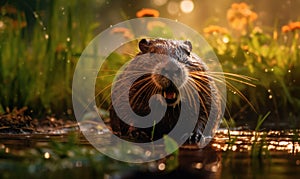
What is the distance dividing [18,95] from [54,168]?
3233 millimetres

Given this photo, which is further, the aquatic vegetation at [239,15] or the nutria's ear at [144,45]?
the aquatic vegetation at [239,15]

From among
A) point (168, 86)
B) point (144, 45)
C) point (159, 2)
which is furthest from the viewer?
point (159, 2)

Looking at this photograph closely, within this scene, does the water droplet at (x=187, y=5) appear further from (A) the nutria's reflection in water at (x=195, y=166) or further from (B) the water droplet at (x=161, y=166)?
(B) the water droplet at (x=161, y=166)

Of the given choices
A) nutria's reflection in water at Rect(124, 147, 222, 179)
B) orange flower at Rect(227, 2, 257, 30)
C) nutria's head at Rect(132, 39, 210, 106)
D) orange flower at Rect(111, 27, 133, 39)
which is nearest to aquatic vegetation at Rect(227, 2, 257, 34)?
orange flower at Rect(227, 2, 257, 30)

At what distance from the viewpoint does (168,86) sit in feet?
16.4

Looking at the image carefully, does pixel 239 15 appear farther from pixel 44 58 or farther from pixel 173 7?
pixel 173 7

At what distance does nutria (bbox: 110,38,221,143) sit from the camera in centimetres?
501

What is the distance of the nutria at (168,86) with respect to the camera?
5008 mm

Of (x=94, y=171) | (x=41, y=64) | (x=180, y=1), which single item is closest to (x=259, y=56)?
(x=41, y=64)

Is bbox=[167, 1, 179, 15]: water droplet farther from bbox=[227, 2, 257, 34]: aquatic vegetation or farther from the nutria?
the nutria

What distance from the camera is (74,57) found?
761 cm

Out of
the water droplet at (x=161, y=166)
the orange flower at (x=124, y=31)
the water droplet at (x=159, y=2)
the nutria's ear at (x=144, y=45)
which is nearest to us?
the water droplet at (x=161, y=166)

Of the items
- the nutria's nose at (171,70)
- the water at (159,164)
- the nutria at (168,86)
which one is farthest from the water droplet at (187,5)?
the water at (159,164)

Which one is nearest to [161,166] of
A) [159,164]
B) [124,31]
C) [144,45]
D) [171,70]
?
[159,164]
